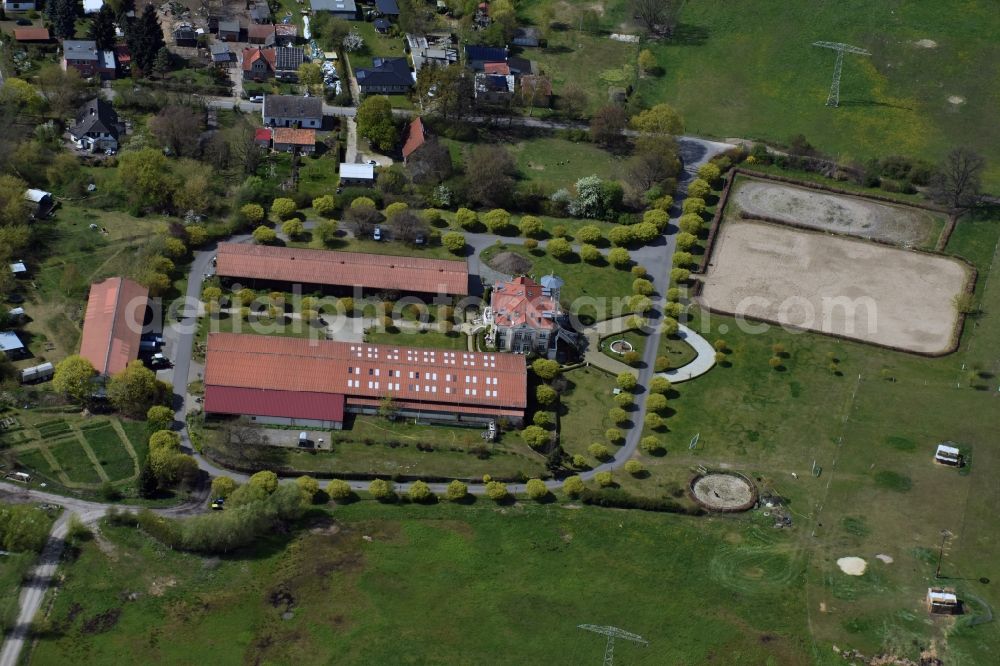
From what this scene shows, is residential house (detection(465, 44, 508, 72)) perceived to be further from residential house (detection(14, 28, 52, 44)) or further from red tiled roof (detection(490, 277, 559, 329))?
residential house (detection(14, 28, 52, 44))

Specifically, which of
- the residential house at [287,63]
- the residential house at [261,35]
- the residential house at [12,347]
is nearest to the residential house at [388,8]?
the residential house at [261,35]

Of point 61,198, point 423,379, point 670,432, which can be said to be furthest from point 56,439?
point 670,432

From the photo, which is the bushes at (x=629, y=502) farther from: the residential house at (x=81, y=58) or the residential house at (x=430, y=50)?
the residential house at (x=81, y=58)

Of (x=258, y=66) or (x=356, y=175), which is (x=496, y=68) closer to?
(x=258, y=66)

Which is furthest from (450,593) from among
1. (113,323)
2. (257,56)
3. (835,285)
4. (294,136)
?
(257,56)

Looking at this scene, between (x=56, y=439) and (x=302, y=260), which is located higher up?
(x=302, y=260)

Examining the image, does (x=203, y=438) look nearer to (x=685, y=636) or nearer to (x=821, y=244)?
(x=685, y=636)

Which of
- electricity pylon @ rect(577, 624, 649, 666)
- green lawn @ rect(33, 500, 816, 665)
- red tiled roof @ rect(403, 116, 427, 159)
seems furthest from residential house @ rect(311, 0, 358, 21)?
electricity pylon @ rect(577, 624, 649, 666)
